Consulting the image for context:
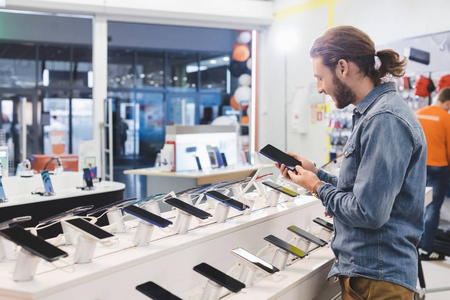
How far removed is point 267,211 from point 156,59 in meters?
8.04

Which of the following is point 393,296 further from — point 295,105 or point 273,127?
point 273,127

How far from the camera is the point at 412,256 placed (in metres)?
1.44

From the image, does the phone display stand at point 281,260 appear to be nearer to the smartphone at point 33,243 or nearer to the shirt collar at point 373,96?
the shirt collar at point 373,96

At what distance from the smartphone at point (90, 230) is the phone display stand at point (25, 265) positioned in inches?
6.3

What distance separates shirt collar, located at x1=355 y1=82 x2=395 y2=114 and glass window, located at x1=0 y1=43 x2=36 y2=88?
8.28 meters

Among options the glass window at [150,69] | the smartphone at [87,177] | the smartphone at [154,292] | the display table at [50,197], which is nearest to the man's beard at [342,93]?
the smartphone at [154,292]

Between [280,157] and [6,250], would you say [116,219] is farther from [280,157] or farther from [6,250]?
[280,157]

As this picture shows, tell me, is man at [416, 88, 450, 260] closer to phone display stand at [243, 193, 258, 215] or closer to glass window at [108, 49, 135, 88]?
phone display stand at [243, 193, 258, 215]

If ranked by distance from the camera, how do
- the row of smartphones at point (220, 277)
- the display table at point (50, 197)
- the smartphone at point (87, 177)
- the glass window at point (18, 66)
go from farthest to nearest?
the glass window at point (18, 66) < the smartphone at point (87, 177) < the display table at point (50, 197) < the row of smartphones at point (220, 277)

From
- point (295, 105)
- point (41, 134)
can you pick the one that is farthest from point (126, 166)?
point (295, 105)

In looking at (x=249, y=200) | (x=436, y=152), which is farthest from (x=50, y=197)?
(x=436, y=152)

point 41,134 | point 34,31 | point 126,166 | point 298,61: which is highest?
point 34,31

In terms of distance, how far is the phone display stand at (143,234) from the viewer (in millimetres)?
1539

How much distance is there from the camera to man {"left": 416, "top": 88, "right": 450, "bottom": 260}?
456 centimetres
